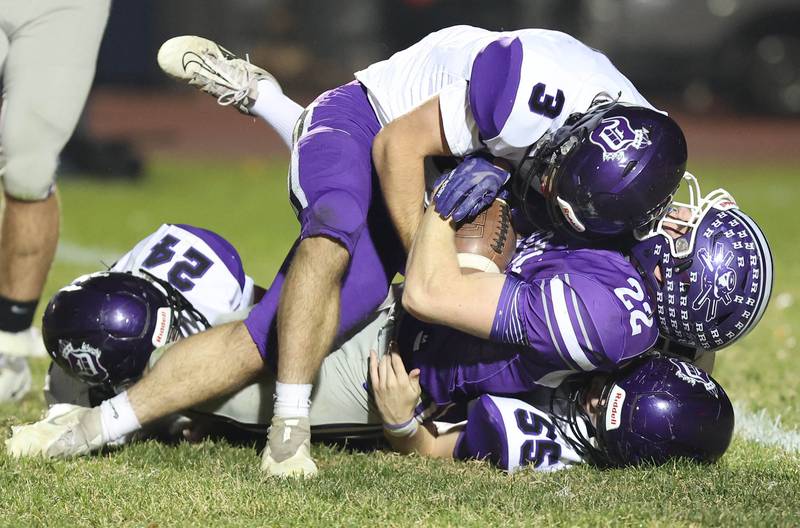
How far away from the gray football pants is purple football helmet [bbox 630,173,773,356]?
2.35m

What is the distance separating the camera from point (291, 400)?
151 inches

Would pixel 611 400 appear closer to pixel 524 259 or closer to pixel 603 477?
pixel 603 477

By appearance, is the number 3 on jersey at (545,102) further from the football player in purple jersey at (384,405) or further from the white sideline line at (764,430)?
the white sideline line at (764,430)

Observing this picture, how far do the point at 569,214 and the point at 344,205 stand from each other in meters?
0.70

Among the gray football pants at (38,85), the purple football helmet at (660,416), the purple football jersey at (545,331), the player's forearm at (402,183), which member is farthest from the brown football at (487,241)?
the gray football pants at (38,85)

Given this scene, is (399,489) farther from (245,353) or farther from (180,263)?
(180,263)

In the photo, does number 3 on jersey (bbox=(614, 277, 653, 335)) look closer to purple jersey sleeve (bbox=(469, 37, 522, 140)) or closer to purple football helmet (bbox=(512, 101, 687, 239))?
purple football helmet (bbox=(512, 101, 687, 239))

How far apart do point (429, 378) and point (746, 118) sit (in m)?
11.7

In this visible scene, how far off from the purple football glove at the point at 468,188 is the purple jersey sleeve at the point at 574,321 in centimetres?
28

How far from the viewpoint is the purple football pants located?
3.96 m

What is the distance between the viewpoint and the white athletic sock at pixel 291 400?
3.83m

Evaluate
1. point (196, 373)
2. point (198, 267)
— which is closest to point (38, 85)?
point (198, 267)

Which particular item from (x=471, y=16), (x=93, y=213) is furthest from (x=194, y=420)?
(x=471, y=16)

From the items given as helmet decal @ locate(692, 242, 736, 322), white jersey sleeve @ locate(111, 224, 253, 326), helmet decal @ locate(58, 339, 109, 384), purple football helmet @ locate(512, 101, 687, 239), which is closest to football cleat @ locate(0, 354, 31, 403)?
white jersey sleeve @ locate(111, 224, 253, 326)
